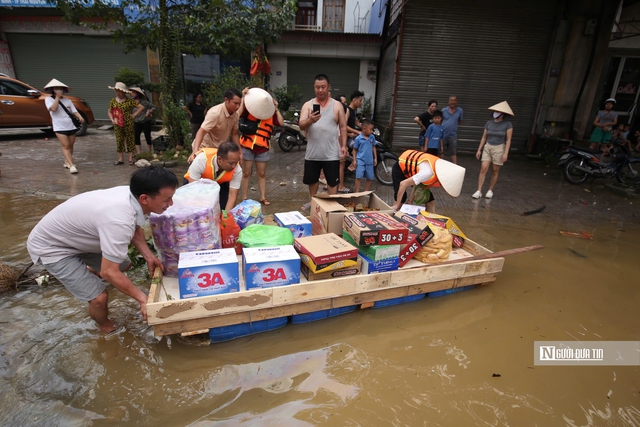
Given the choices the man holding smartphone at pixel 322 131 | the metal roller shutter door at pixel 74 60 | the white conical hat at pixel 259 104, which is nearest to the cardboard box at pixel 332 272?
the man holding smartphone at pixel 322 131

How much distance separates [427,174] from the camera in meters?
3.72

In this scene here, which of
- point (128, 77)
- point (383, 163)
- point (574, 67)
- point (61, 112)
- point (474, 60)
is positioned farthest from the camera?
point (128, 77)

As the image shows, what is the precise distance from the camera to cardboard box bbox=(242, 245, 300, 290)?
2467 millimetres

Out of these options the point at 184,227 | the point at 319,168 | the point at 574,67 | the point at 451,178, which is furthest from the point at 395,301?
the point at 574,67

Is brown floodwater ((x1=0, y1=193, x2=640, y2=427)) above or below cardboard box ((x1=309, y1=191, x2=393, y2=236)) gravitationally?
below

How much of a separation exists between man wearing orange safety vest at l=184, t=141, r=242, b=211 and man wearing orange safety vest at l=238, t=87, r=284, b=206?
1083 millimetres

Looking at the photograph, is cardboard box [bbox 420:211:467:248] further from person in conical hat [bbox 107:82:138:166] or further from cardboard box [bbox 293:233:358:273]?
person in conical hat [bbox 107:82:138:166]

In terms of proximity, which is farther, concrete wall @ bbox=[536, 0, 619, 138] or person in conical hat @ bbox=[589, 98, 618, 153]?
concrete wall @ bbox=[536, 0, 619, 138]

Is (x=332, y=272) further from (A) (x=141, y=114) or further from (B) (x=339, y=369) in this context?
(A) (x=141, y=114)

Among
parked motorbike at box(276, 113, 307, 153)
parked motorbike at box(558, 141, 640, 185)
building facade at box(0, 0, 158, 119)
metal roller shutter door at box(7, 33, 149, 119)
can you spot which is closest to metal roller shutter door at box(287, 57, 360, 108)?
parked motorbike at box(276, 113, 307, 153)

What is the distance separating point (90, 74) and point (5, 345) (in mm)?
14402

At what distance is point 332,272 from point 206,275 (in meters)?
0.92

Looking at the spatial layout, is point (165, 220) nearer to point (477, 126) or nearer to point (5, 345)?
point (5, 345)

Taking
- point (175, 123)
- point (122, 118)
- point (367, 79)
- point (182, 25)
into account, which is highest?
point (182, 25)
